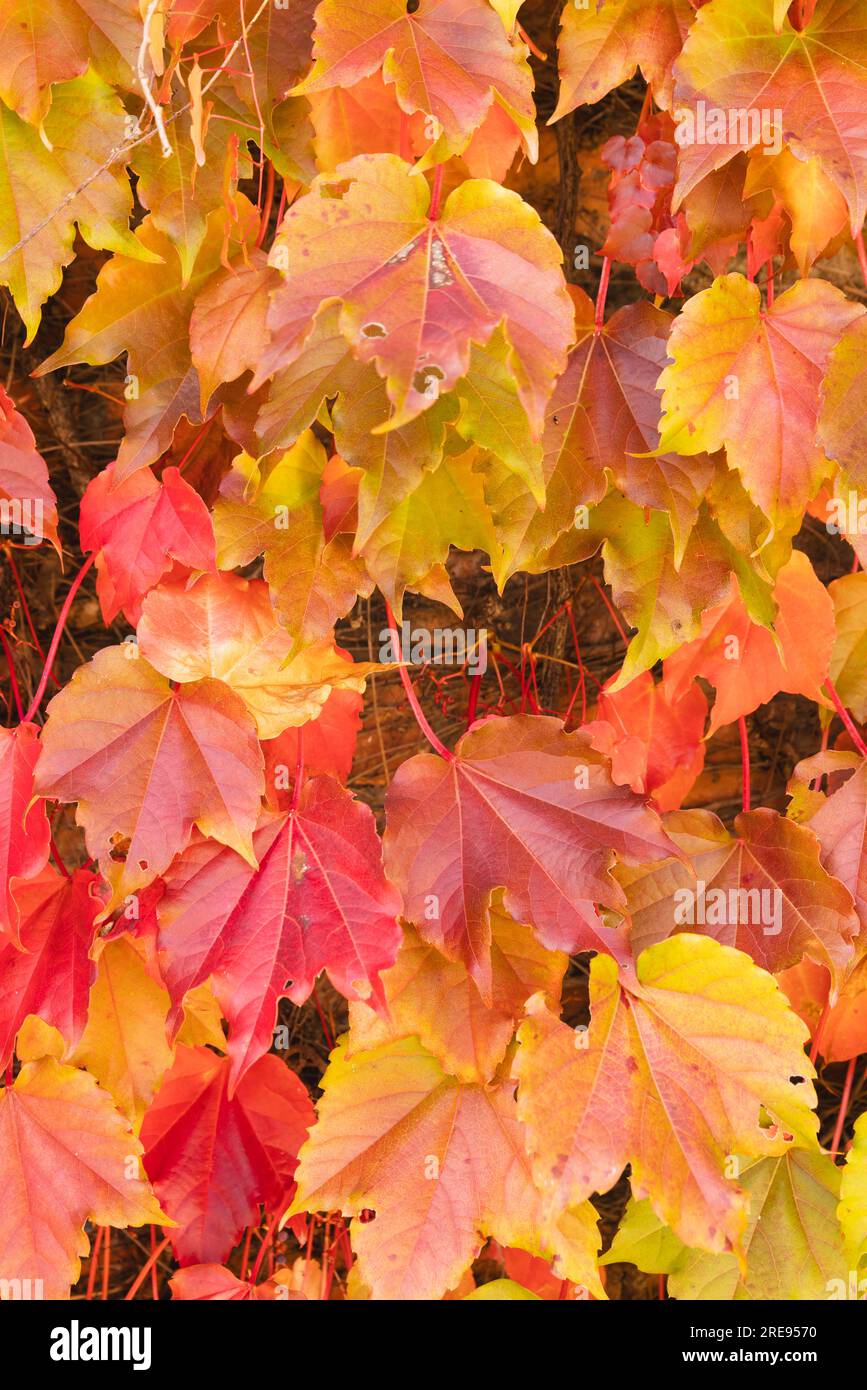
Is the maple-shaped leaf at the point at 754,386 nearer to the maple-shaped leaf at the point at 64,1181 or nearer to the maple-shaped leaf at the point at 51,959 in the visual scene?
the maple-shaped leaf at the point at 51,959

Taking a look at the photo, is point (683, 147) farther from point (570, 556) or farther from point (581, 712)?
point (581, 712)

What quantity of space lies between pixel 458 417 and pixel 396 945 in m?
0.40

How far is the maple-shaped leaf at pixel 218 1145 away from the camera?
1.04 meters

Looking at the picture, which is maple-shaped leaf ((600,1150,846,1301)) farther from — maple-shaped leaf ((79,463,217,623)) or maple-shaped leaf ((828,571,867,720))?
maple-shaped leaf ((79,463,217,623))

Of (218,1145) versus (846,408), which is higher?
(846,408)

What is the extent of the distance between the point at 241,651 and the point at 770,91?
571 mm

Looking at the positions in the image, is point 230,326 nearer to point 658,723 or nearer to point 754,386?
point 754,386

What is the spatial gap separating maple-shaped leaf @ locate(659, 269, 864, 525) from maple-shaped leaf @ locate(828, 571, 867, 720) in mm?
305

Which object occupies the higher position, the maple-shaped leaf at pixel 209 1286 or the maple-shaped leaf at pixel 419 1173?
the maple-shaped leaf at pixel 419 1173

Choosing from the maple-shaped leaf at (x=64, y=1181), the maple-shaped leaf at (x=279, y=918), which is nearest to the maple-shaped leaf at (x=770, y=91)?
the maple-shaped leaf at (x=279, y=918)

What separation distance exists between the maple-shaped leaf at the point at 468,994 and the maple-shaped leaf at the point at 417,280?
1.54 feet

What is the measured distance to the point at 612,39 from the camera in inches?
32.5

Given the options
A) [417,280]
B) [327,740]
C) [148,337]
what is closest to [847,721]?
[327,740]
